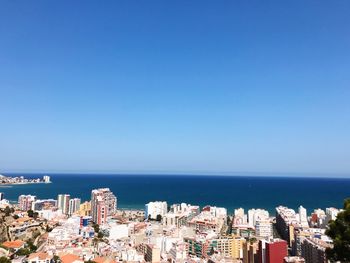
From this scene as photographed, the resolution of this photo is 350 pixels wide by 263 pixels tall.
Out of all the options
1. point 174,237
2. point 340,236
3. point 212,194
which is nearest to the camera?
point 340,236

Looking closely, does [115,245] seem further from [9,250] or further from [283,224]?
[283,224]

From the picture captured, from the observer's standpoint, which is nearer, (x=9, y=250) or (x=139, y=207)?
(x=9, y=250)

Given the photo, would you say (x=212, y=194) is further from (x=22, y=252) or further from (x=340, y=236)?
(x=340, y=236)

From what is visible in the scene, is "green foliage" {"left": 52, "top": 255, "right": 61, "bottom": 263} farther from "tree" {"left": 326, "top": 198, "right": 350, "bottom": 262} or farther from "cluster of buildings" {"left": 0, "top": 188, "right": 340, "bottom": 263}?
"tree" {"left": 326, "top": 198, "right": 350, "bottom": 262}

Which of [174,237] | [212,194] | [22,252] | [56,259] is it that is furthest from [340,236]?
[212,194]

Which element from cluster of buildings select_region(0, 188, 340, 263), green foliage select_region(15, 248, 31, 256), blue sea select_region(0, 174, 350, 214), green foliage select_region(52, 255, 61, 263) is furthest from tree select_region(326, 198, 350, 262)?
blue sea select_region(0, 174, 350, 214)

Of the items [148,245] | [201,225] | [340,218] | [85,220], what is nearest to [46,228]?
[85,220]

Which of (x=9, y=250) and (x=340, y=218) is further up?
(x=340, y=218)
